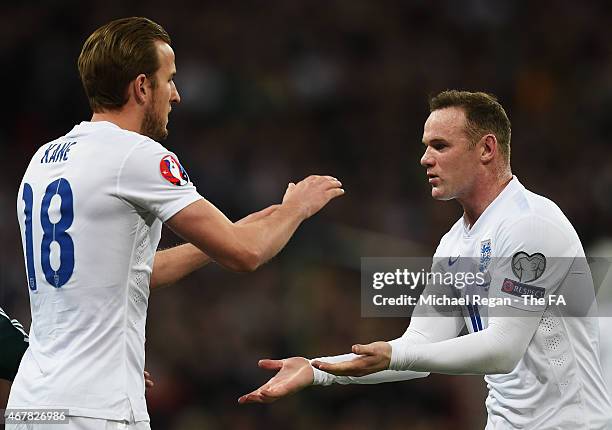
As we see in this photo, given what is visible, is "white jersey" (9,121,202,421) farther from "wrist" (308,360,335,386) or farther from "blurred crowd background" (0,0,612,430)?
"blurred crowd background" (0,0,612,430)

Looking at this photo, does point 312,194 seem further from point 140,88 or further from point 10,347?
point 10,347

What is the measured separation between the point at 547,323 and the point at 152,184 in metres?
1.81

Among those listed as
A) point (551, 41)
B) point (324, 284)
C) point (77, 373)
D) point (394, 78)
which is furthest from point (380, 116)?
point (77, 373)

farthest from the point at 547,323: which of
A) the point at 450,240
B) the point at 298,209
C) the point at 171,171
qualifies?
the point at 171,171

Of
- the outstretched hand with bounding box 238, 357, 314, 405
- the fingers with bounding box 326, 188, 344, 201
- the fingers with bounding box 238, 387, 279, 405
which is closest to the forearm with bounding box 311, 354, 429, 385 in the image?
the outstretched hand with bounding box 238, 357, 314, 405

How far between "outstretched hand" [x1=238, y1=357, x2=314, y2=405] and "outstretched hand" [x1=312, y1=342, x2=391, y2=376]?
0.19m

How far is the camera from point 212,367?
945 centimetres

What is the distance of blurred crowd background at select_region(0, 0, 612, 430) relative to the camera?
9.32 metres

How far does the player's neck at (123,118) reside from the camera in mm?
3783

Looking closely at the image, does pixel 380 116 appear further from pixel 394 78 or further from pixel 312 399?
pixel 312 399

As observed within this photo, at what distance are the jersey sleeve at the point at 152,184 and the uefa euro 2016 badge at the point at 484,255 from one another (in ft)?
4.97

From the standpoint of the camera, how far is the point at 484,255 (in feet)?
15.1

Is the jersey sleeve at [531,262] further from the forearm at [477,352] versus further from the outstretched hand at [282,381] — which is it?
the outstretched hand at [282,381]

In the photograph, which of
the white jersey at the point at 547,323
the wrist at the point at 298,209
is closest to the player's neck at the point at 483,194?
the white jersey at the point at 547,323
